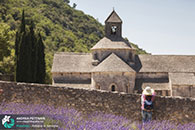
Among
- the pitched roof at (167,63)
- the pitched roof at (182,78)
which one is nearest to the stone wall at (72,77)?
the pitched roof at (167,63)

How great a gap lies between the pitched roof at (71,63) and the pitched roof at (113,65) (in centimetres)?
315

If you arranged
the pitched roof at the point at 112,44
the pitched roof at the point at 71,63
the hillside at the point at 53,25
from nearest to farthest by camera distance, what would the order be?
the pitched roof at the point at 112,44 → the pitched roof at the point at 71,63 → the hillside at the point at 53,25

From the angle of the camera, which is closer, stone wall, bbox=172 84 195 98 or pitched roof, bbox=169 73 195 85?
stone wall, bbox=172 84 195 98

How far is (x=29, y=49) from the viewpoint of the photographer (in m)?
29.3

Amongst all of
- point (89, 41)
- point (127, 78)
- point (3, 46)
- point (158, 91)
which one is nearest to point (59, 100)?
point (127, 78)

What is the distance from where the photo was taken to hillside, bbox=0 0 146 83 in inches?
2628

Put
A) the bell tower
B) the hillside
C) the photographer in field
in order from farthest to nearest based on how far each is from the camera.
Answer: the hillside < the bell tower < the photographer in field

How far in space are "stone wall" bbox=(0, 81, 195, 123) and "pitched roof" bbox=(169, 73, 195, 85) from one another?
21470 mm

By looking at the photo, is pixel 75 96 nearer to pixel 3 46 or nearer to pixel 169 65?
pixel 169 65

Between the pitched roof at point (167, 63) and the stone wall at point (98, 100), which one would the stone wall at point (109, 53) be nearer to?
the pitched roof at point (167, 63)

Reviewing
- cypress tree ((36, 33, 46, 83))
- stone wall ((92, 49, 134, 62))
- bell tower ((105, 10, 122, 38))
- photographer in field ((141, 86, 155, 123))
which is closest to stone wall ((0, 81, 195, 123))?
photographer in field ((141, 86, 155, 123))

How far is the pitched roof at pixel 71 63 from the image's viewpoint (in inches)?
1377

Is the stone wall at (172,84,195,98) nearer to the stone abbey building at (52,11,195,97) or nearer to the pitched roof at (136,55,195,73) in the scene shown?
the stone abbey building at (52,11,195,97)

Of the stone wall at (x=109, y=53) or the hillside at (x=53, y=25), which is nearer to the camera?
the stone wall at (x=109, y=53)
